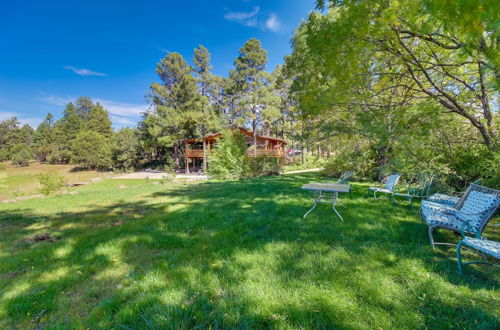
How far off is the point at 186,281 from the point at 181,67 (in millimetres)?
26932

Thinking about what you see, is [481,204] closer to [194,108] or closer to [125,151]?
[194,108]

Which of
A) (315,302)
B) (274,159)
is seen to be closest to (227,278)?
(315,302)

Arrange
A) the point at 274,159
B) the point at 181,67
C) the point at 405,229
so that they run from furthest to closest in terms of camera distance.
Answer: the point at 181,67, the point at 274,159, the point at 405,229

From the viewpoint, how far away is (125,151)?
2989 centimetres

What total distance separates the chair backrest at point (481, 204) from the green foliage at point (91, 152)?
36.3 meters

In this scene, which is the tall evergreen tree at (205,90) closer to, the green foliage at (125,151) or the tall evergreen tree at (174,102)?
the tall evergreen tree at (174,102)

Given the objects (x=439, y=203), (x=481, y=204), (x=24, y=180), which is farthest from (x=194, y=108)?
(x=481, y=204)

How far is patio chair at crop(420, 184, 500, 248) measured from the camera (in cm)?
265

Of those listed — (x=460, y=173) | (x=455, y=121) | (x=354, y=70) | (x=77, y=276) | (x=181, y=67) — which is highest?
(x=181, y=67)

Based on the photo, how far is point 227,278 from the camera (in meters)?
2.19

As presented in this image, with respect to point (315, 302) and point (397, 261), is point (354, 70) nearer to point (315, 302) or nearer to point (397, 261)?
point (397, 261)

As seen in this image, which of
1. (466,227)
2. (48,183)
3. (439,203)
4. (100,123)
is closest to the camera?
(466,227)

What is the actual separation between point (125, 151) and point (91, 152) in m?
6.84

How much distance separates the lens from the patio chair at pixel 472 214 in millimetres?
2652
